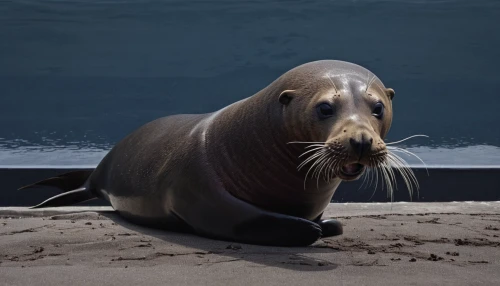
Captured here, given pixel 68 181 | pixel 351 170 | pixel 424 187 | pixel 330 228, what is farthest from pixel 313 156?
pixel 424 187

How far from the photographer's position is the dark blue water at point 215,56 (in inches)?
494

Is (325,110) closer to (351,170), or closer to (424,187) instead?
(351,170)

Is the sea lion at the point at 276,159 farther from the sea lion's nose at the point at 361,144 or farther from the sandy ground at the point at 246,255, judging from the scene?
the sandy ground at the point at 246,255

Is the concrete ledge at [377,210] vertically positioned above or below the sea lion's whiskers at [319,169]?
below

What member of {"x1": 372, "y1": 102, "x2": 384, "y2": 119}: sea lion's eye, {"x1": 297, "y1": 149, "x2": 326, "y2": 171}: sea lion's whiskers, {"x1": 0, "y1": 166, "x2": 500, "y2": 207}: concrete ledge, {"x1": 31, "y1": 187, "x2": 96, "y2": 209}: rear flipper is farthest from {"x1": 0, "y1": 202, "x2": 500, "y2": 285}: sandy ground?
{"x1": 0, "y1": 166, "x2": 500, "y2": 207}: concrete ledge

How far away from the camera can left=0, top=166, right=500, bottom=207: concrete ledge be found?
22.7 feet

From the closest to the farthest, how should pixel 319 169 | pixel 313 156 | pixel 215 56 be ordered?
pixel 313 156, pixel 319 169, pixel 215 56

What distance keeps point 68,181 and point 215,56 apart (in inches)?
324

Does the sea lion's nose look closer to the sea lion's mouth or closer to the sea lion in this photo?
the sea lion

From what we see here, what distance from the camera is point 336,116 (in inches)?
153

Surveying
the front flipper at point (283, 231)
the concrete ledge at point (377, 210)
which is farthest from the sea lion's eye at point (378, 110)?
the concrete ledge at point (377, 210)

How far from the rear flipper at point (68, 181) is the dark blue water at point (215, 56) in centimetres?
→ 502

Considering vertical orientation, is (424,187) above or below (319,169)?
below

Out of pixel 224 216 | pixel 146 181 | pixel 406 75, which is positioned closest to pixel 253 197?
pixel 224 216
